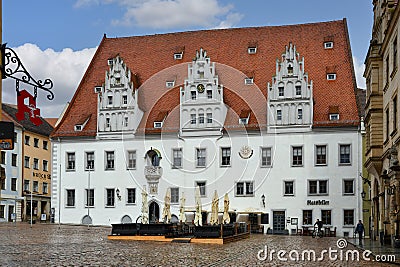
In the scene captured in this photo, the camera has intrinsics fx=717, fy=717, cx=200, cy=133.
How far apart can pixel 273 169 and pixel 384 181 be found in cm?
1960

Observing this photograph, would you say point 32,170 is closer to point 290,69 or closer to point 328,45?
point 290,69

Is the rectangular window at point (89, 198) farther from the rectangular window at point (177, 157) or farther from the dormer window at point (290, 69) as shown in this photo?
the dormer window at point (290, 69)

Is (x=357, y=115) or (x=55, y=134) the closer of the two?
(x=357, y=115)

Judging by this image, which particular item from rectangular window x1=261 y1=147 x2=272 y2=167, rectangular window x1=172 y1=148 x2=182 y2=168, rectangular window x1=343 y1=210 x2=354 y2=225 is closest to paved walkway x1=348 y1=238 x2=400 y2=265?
rectangular window x1=343 y1=210 x2=354 y2=225

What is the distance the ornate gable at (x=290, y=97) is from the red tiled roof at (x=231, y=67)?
0.89 m

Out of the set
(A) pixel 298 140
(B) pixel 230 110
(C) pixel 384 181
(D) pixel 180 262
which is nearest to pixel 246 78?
(B) pixel 230 110

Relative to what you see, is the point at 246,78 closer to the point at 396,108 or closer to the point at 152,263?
the point at 396,108

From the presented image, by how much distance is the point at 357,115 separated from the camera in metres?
49.2

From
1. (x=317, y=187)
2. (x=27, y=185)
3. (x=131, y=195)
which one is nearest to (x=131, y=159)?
(x=131, y=195)

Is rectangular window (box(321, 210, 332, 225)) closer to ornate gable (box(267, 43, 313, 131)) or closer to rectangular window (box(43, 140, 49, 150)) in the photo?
ornate gable (box(267, 43, 313, 131))

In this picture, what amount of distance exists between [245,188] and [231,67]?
9.69 metres

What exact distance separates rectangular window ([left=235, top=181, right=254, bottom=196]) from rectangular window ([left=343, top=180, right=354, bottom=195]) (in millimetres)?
6387

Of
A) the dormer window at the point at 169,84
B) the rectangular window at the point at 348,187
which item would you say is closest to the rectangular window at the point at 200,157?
the dormer window at the point at 169,84

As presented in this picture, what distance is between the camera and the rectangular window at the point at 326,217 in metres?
48.6
